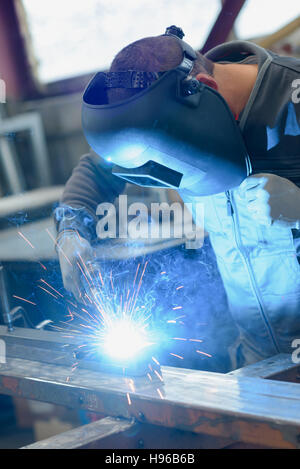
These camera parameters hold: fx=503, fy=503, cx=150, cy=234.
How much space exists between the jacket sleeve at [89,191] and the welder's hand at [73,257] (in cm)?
9

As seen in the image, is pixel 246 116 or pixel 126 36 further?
pixel 126 36

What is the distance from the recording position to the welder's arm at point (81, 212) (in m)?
1.35

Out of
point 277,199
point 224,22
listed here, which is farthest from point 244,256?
point 224,22

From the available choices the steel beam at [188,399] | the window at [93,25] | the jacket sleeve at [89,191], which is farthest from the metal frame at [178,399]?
the window at [93,25]

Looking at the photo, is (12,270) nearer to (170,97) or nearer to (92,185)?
(92,185)

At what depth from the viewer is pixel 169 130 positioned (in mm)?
997

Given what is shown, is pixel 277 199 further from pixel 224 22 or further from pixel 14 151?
pixel 14 151

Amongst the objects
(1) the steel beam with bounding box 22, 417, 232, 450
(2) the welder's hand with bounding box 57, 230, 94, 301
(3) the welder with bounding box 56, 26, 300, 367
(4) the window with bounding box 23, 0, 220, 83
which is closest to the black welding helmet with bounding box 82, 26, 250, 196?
(3) the welder with bounding box 56, 26, 300, 367

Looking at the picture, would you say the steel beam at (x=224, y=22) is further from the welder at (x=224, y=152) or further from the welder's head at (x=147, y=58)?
the welder's head at (x=147, y=58)

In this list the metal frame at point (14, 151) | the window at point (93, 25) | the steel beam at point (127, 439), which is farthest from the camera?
the window at point (93, 25)

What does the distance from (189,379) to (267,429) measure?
26 centimetres

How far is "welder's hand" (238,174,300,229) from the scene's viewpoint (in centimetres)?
107
